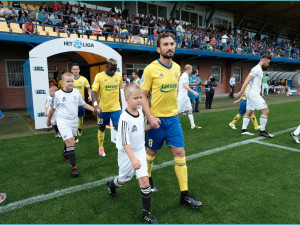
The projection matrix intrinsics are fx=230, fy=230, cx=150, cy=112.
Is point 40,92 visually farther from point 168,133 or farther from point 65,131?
point 168,133

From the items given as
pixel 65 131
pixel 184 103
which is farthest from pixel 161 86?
pixel 184 103

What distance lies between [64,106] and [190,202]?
274 cm

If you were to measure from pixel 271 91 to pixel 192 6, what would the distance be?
1248 centimetres

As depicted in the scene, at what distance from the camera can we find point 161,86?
3002 millimetres

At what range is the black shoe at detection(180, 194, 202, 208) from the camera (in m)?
2.92

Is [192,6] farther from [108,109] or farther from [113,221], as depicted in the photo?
Result: [113,221]

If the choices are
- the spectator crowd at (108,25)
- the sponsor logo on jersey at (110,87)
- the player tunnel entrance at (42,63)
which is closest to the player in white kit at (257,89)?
the sponsor logo on jersey at (110,87)

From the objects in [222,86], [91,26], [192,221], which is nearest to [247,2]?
[222,86]

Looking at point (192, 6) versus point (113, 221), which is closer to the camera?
point (113, 221)

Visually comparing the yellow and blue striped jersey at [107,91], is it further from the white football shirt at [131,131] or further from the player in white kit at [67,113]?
the white football shirt at [131,131]

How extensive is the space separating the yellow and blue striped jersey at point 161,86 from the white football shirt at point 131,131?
41cm

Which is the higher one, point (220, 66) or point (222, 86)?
point (220, 66)

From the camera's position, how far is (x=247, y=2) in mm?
24203

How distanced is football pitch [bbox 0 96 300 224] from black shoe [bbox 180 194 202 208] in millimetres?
65
